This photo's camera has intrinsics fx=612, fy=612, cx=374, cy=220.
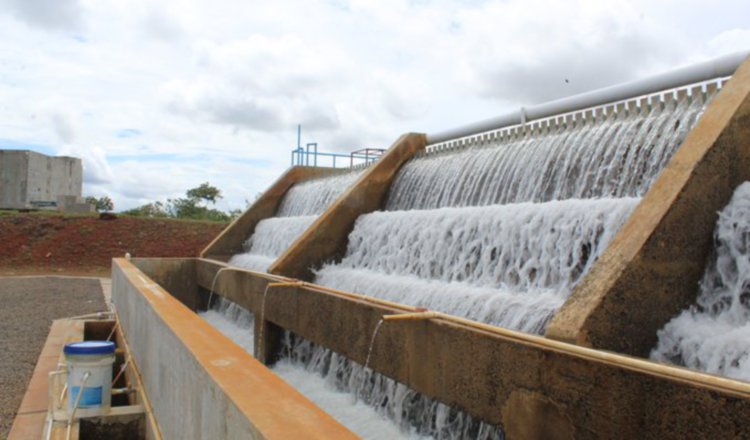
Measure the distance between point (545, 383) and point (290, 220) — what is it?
38.7 feet

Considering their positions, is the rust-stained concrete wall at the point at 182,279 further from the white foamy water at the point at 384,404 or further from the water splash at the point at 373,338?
the water splash at the point at 373,338

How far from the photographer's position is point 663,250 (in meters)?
4.18

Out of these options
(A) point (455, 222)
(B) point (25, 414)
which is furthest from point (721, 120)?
(B) point (25, 414)

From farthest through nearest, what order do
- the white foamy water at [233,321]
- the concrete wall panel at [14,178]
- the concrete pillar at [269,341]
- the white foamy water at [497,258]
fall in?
the concrete wall panel at [14,178] < the white foamy water at [233,321] < the concrete pillar at [269,341] < the white foamy water at [497,258]

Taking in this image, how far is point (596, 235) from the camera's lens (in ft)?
17.3

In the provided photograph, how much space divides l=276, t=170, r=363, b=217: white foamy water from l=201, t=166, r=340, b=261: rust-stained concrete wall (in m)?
0.28

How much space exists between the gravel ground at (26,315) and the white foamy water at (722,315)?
4.99 m

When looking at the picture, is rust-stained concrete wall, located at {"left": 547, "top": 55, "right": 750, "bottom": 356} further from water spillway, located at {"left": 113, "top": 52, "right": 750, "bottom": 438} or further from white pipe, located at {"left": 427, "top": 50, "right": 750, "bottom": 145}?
white pipe, located at {"left": 427, "top": 50, "right": 750, "bottom": 145}

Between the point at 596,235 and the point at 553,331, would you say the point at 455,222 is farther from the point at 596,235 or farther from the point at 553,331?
the point at 553,331

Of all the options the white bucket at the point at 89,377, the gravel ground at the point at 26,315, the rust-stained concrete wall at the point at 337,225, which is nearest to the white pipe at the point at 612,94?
the rust-stained concrete wall at the point at 337,225

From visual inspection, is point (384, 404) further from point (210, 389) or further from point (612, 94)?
point (612, 94)

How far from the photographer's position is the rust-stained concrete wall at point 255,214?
16766 mm

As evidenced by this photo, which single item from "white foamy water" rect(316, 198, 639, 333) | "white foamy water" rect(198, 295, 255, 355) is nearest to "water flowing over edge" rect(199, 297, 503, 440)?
"white foamy water" rect(316, 198, 639, 333)

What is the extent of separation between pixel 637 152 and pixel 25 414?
6671 millimetres
